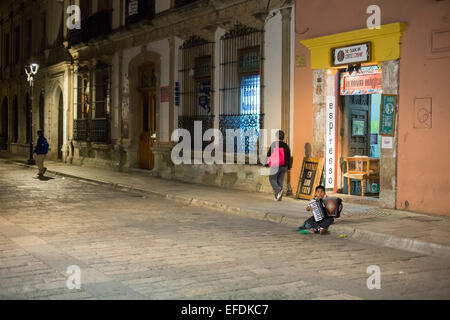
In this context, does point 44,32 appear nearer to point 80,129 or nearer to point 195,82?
point 80,129

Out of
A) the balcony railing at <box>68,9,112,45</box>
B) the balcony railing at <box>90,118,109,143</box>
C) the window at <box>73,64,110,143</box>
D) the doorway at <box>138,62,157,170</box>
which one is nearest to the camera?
the doorway at <box>138,62,157,170</box>

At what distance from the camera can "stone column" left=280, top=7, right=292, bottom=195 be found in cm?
1348

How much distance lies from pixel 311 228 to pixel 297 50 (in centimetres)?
559

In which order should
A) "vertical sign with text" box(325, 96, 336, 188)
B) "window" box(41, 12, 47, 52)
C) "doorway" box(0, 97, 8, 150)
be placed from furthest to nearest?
"doorway" box(0, 97, 8, 150), "window" box(41, 12, 47, 52), "vertical sign with text" box(325, 96, 336, 188)

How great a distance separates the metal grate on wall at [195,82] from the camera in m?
16.6

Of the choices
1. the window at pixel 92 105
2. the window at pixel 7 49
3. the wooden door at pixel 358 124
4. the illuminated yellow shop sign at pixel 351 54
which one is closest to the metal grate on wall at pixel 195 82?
the wooden door at pixel 358 124

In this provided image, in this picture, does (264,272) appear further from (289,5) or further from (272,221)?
(289,5)

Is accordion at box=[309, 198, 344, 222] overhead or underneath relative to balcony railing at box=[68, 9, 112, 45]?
underneath

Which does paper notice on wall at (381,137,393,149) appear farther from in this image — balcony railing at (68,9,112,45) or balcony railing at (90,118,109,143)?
balcony railing at (68,9,112,45)

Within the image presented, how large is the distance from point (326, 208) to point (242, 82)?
7.20 metres

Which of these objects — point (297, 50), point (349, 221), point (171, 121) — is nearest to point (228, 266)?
point (349, 221)

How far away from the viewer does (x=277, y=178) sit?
12.6 meters

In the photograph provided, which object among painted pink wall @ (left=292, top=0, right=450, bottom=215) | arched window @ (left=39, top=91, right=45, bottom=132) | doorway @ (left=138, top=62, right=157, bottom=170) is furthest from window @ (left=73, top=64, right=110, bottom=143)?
painted pink wall @ (left=292, top=0, right=450, bottom=215)

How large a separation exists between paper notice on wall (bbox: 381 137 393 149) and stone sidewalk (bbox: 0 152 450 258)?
1253 mm
